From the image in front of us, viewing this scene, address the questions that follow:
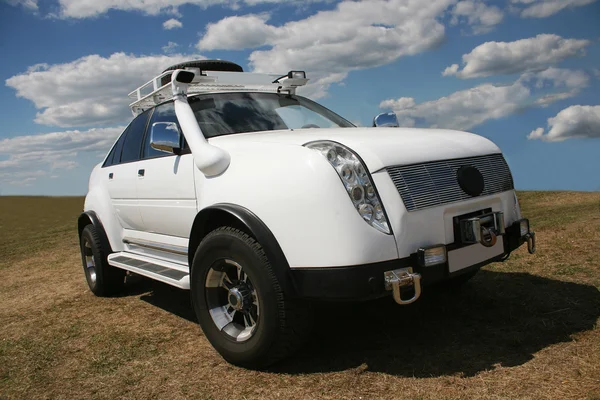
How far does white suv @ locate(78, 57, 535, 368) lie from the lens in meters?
2.72

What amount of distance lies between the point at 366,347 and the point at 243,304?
2.89ft

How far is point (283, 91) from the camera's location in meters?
4.94

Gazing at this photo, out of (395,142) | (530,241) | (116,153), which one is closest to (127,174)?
(116,153)

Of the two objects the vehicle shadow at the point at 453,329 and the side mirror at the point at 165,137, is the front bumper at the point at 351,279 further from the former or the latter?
the side mirror at the point at 165,137

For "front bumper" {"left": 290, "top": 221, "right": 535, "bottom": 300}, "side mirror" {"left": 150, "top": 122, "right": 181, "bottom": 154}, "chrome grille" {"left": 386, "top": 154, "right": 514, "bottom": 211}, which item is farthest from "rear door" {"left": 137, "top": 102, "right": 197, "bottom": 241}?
"chrome grille" {"left": 386, "top": 154, "right": 514, "bottom": 211}

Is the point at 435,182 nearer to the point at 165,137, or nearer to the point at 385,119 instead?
the point at 385,119

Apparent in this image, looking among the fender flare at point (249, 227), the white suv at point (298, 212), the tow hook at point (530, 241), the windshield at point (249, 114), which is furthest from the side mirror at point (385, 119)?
the fender flare at point (249, 227)

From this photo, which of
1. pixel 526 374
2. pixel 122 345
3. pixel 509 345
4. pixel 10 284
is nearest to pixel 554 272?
pixel 509 345

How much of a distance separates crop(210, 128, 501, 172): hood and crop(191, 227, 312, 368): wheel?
28.4 inches

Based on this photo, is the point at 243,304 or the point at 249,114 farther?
the point at 249,114

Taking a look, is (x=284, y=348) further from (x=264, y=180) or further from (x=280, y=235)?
(x=264, y=180)

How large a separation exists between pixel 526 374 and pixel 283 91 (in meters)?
3.31

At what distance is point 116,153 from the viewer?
17.6 ft

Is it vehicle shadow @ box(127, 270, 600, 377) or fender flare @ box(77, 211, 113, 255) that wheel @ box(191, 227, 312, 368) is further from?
fender flare @ box(77, 211, 113, 255)
